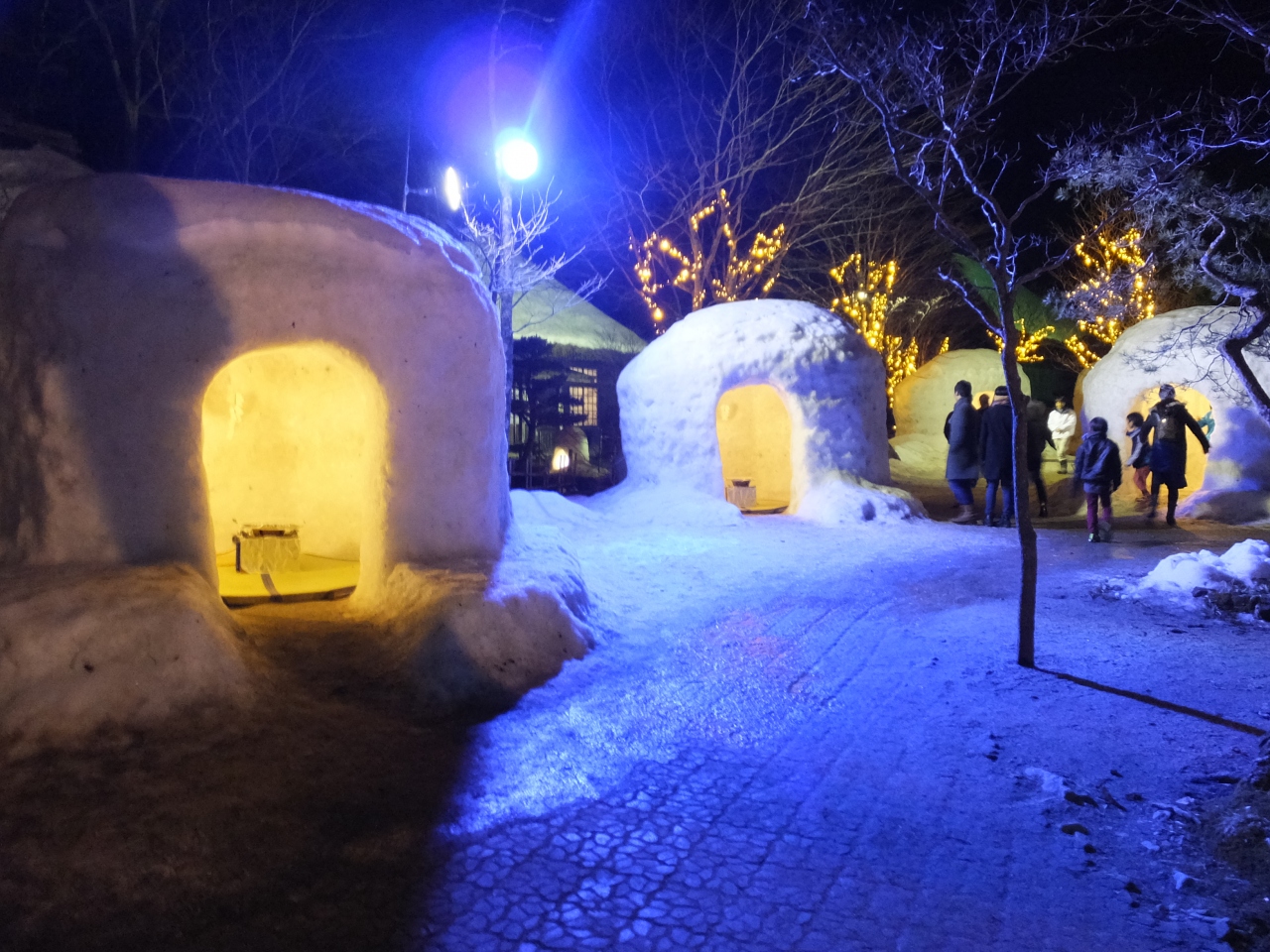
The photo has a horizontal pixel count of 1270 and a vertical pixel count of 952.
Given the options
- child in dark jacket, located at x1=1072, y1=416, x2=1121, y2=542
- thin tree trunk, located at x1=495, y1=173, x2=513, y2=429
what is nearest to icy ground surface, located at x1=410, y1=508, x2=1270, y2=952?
child in dark jacket, located at x1=1072, y1=416, x2=1121, y2=542

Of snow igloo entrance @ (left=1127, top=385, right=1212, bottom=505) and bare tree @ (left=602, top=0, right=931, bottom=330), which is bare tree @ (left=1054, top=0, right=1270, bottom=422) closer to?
snow igloo entrance @ (left=1127, top=385, right=1212, bottom=505)

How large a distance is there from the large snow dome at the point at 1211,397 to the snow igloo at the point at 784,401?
13.2 ft

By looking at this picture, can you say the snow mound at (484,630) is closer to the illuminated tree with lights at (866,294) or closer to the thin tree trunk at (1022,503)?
the thin tree trunk at (1022,503)

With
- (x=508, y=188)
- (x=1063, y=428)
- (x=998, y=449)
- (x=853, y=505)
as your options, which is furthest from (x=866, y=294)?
(x=508, y=188)

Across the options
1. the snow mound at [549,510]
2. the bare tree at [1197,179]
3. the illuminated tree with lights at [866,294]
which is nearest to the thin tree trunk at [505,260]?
the snow mound at [549,510]

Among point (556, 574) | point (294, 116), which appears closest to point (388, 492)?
point (556, 574)

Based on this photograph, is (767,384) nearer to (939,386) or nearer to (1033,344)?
(939,386)

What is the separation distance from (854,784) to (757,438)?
483 inches

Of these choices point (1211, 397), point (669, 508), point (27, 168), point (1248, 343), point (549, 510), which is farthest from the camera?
point (27, 168)

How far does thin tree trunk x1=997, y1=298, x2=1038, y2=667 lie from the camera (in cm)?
498

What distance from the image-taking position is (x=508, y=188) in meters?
12.2

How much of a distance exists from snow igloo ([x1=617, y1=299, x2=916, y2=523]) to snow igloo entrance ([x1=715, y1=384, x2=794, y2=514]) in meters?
2.75

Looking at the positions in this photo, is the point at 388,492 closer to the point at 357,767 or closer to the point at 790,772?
the point at 357,767

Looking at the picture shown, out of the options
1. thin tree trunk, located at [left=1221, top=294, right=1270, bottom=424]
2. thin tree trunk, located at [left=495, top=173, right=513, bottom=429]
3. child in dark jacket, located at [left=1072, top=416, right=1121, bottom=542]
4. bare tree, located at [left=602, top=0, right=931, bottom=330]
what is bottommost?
child in dark jacket, located at [left=1072, top=416, right=1121, bottom=542]
